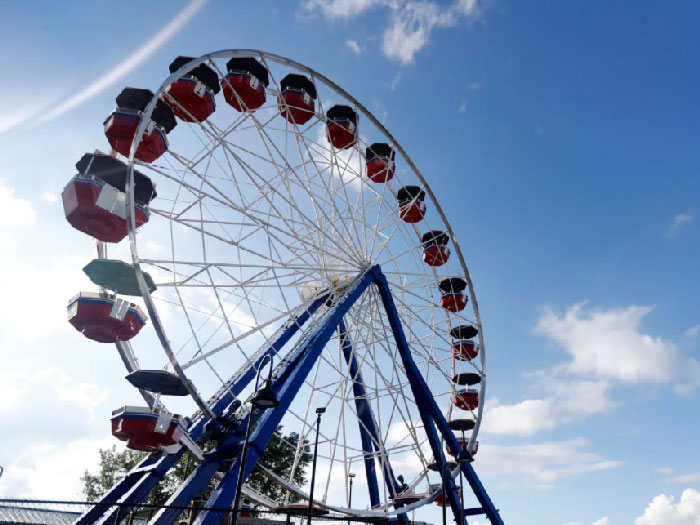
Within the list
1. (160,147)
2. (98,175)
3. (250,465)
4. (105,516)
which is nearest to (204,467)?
(250,465)

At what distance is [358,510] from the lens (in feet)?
52.1

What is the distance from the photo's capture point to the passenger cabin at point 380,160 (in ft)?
60.5

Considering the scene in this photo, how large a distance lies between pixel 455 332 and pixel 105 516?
49.0ft

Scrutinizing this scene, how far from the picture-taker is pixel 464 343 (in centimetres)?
2116

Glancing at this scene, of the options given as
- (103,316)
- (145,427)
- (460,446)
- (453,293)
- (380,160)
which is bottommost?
(145,427)

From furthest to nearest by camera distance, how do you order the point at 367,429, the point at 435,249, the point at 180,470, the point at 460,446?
the point at 180,470
the point at 435,249
the point at 460,446
the point at 367,429

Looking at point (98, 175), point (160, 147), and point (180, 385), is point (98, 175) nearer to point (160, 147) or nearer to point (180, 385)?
point (160, 147)

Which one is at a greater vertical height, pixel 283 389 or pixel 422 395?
pixel 422 395

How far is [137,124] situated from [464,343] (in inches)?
618

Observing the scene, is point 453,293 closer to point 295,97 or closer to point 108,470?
point 295,97

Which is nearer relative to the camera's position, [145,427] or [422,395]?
[145,427]

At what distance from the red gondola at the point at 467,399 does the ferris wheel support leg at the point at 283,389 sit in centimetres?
824

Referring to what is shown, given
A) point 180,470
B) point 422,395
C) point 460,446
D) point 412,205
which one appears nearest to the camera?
point 422,395

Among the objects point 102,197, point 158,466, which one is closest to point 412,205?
point 102,197
